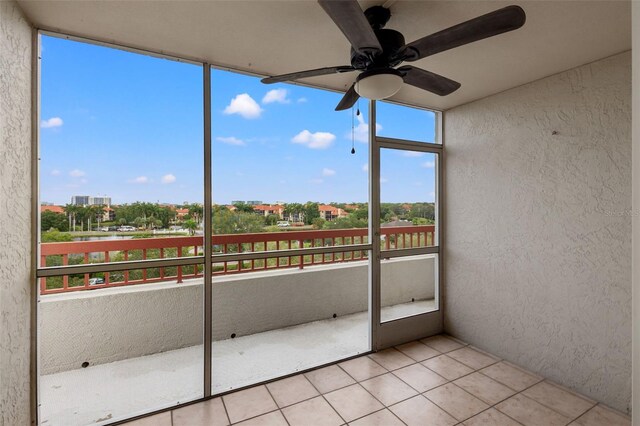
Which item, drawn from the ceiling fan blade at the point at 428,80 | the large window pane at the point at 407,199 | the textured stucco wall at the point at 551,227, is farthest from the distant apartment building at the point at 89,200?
the textured stucco wall at the point at 551,227

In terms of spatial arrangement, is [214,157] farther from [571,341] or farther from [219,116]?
[571,341]

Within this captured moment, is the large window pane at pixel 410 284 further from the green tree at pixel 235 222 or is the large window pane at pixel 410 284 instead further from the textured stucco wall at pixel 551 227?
the green tree at pixel 235 222

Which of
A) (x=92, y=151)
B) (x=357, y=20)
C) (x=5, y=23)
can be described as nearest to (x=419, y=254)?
(x=357, y=20)

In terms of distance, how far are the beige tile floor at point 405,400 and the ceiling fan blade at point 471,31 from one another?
217cm

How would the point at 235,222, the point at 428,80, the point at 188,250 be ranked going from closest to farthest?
the point at 428,80, the point at 188,250, the point at 235,222

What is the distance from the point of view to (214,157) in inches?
92.0

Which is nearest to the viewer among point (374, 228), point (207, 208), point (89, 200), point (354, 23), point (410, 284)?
point (354, 23)

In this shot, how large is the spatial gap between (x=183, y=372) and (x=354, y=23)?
8.73ft

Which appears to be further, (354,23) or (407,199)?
(407,199)

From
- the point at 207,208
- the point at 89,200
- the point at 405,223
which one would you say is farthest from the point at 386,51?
the point at 89,200

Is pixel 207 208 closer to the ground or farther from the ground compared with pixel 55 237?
farther from the ground

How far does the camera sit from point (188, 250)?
7.82ft

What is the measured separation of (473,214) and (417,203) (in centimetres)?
55

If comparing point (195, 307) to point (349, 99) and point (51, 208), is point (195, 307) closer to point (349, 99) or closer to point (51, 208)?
point (51, 208)
